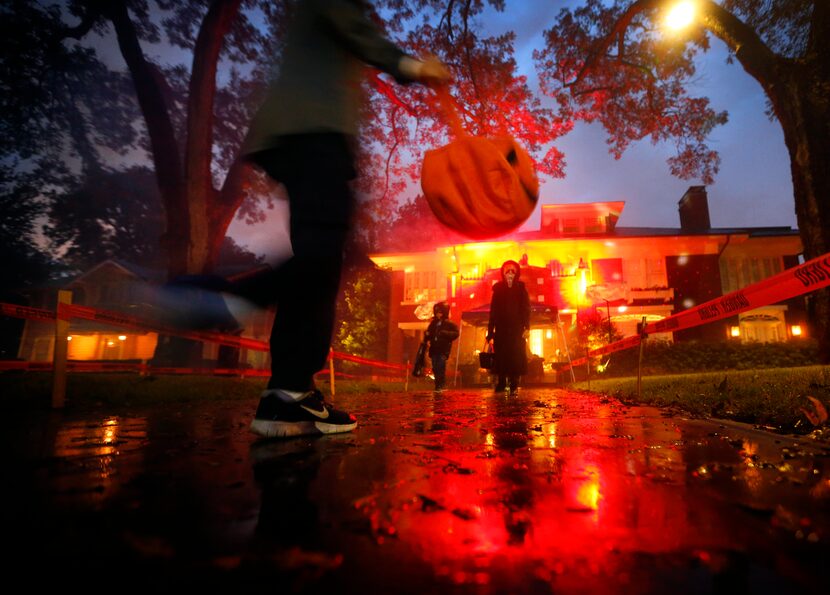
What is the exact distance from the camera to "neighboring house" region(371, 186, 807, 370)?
20.4 m

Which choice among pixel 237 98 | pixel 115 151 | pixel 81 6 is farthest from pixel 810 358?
pixel 115 151

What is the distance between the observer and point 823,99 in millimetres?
6602

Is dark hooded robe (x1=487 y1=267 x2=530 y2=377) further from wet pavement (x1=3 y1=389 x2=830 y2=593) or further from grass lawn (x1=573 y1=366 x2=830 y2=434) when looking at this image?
wet pavement (x1=3 y1=389 x2=830 y2=593)

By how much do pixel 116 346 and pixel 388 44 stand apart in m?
35.3

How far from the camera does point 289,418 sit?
1996 mm

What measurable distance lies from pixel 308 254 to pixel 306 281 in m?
0.14

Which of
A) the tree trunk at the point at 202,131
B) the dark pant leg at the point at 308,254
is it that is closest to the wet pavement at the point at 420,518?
the dark pant leg at the point at 308,254

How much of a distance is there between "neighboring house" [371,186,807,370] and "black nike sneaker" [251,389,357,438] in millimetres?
17848

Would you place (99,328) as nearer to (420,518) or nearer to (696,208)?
(420,518)

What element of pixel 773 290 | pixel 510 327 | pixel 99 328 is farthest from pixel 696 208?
pixel 99 328

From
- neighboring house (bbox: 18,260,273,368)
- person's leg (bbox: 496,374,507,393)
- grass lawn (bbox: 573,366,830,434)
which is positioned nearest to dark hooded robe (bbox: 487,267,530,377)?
person's leg (bbox: 496,374,507,393)

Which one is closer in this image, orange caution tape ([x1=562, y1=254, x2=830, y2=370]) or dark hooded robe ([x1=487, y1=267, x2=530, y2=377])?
orange caution tape ([x1=562, y1=254, x2=830, y2=370])

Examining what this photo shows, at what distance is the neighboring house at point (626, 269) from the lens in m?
20.4

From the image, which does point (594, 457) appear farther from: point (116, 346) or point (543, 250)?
point (116, 346)
